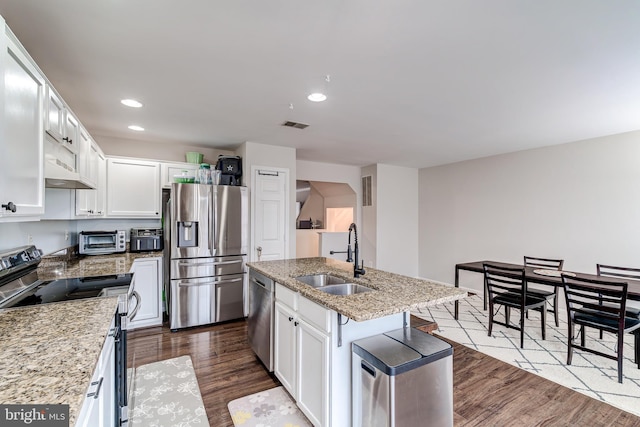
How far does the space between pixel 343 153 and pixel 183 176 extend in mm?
2542

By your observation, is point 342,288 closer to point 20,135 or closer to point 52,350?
point 52,350

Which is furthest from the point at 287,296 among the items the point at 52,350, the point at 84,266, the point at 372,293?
the point at 84,266

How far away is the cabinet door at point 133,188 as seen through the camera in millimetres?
3709

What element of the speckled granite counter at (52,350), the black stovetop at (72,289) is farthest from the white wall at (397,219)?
the speckled granite counter at (52,350)

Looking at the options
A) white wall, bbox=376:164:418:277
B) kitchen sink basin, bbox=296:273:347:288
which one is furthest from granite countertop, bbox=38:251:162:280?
white wall, bbox=376:164:418:277

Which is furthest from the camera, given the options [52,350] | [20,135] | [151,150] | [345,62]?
[151,150]

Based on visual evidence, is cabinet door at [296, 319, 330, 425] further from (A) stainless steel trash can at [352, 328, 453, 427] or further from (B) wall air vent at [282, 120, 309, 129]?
(B) wall air vent at [282, 120, 309, 129]

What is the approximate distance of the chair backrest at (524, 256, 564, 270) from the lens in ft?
12.8

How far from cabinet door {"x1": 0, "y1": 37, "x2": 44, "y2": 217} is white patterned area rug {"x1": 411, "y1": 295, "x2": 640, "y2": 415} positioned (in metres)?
3.85

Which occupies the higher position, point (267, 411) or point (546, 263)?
point (546, 263)

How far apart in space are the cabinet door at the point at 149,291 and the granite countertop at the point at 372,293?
5.43 feet

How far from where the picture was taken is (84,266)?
8.93 ft

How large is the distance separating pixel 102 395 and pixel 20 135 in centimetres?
117

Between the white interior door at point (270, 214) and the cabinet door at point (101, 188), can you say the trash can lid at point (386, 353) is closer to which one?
the white interior door at point (270, 214)
